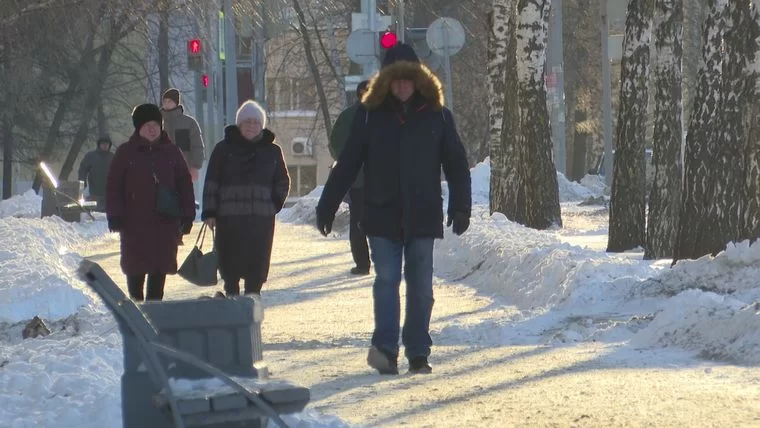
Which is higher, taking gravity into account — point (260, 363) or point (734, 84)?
point (734, 84)

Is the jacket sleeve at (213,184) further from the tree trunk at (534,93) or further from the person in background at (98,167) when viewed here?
the person in background at (98,167)

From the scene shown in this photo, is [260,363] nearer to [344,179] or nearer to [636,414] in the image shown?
[636,414]

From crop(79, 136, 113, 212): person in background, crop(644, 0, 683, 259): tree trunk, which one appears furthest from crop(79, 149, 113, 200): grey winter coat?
crop(644, 0, 683, 259): tree trunk

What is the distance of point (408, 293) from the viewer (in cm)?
1019

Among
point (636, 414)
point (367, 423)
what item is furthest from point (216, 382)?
point (636, 414)

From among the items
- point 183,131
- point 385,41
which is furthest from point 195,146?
point 385,41

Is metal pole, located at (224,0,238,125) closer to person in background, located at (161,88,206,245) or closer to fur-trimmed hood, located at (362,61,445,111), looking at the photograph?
person in background, located at (161,88,206,245)

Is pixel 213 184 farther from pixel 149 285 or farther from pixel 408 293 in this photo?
pixel 408 293

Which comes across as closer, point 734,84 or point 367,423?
point 367,423

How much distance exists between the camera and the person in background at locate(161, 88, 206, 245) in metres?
18.2

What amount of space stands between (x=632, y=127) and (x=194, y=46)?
14.8 meters

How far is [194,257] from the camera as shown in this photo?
1262 centimetres

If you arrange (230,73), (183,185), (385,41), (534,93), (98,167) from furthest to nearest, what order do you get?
1. (230,73)
2. (98,167)
3. (534,93)
4. (385,41)
5. (183,185)

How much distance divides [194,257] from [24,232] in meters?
11.8
